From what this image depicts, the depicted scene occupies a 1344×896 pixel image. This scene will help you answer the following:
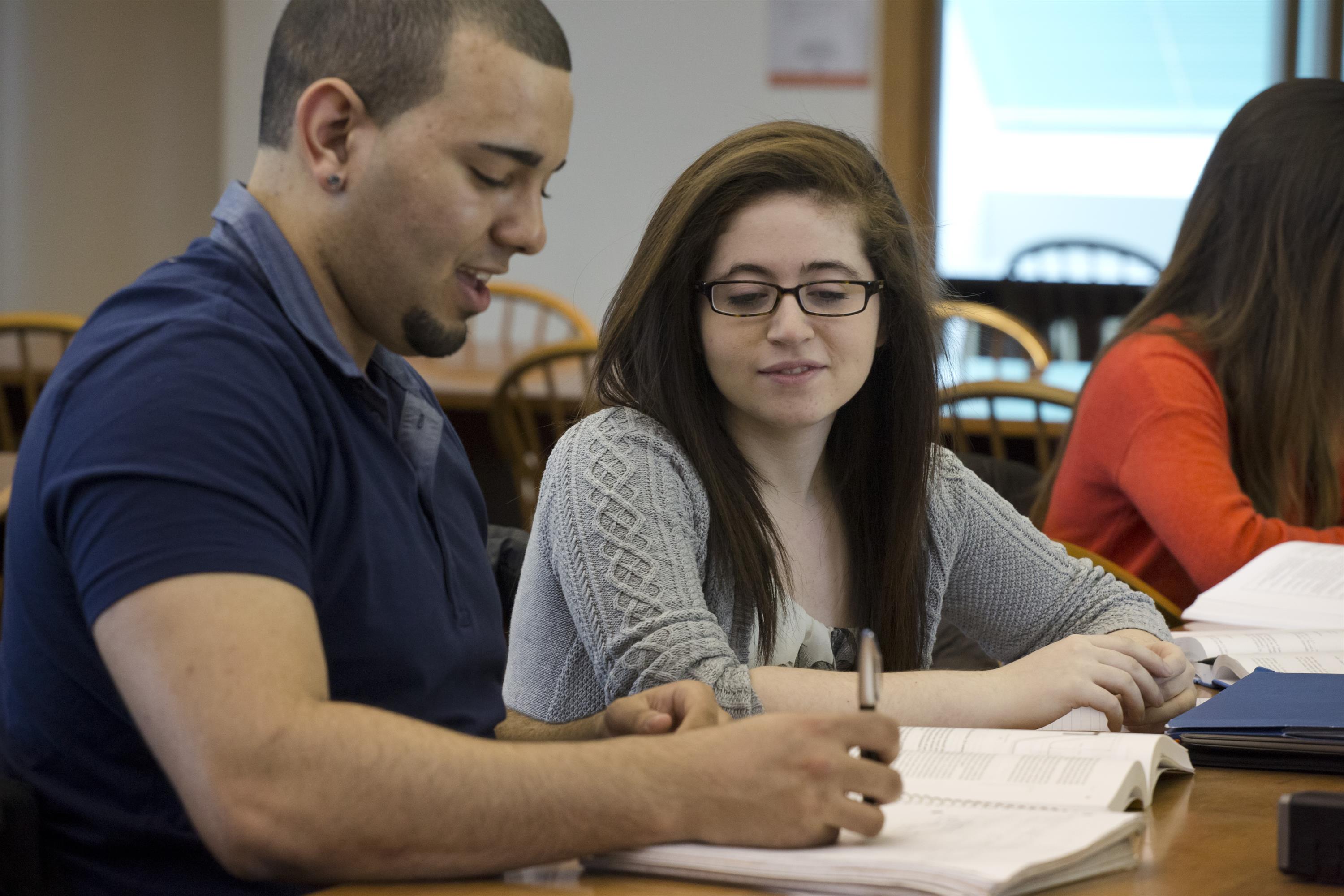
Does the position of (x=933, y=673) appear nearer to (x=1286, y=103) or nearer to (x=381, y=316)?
(x=381, y=316)

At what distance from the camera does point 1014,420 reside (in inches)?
103

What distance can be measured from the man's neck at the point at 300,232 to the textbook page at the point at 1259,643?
810mm

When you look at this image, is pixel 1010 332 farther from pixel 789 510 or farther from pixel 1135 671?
pixel 1135 671

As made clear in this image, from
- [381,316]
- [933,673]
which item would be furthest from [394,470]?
[933,673]

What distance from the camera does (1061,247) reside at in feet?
16.5

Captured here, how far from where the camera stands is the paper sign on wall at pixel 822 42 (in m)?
4.54

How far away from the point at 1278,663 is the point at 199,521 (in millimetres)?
961

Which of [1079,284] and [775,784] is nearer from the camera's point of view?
[775,784]

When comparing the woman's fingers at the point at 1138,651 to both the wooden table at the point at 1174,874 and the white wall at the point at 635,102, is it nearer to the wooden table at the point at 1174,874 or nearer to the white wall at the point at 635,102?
the wooden table at the point at 1174,874

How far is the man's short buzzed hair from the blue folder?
0.62 meters

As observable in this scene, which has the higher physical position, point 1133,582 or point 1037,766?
point 1037,766

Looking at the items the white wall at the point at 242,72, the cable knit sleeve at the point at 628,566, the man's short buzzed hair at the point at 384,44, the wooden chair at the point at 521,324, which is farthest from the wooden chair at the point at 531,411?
the white wall at the point at 242,72

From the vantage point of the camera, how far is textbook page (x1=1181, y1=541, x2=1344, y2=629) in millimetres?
1440

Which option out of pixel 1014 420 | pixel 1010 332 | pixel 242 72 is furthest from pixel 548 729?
pixel 242 72
